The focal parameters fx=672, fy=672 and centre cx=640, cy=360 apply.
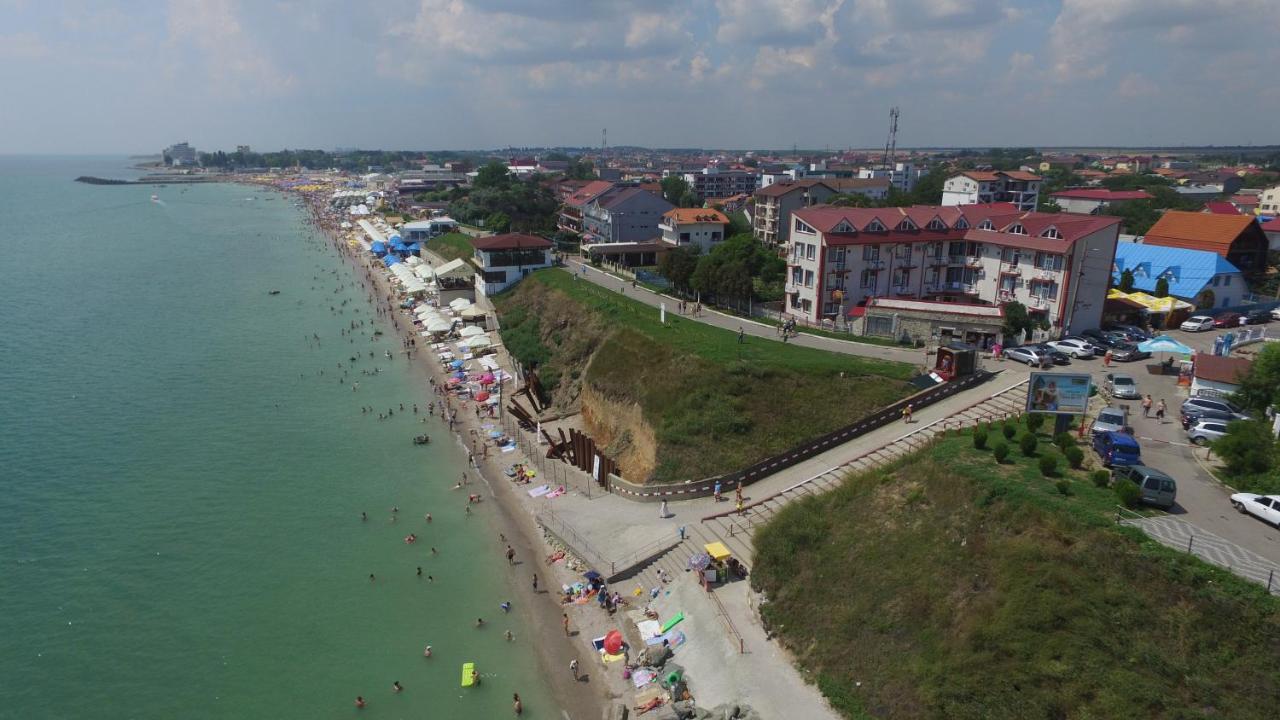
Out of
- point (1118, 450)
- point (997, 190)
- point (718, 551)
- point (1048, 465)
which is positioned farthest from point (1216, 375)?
point (997, 190)

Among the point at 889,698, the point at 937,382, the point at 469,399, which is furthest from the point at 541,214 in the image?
the point at 889,698

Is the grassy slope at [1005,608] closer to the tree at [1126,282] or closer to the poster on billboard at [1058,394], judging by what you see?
the poster on billboard at [1058,394]

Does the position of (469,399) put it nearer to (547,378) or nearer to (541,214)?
(547,378)

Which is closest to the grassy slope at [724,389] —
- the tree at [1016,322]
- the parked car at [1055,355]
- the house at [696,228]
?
the parked car at [1055,355]

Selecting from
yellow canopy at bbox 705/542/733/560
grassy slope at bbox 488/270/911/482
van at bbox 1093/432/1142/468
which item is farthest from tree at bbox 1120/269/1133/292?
yellow canopy at bbox 705/542/733/560

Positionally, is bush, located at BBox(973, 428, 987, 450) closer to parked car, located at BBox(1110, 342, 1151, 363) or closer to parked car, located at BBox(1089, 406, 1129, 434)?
parked car, located at BBox(1089, 406, 1129, 434)

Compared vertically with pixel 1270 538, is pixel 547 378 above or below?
below

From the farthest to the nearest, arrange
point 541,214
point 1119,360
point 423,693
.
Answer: point 541,214, point 1119,360, point 423,693
